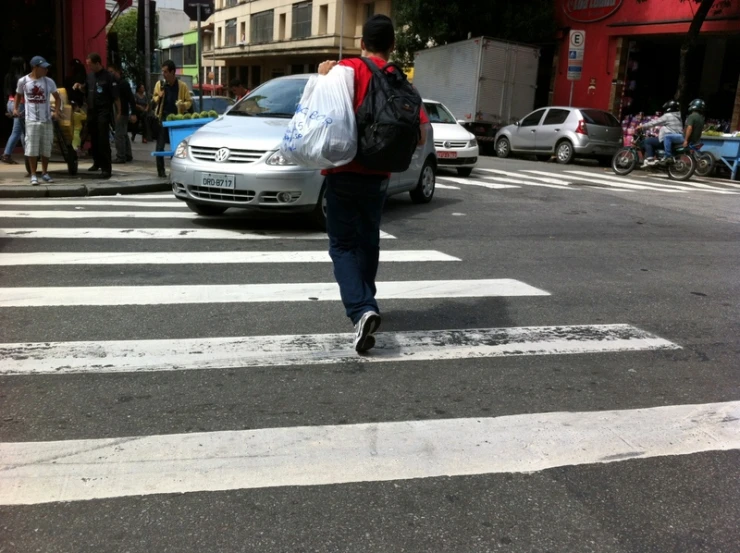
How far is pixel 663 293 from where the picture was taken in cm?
611

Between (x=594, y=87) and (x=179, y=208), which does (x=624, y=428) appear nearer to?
(x=179, y=208)

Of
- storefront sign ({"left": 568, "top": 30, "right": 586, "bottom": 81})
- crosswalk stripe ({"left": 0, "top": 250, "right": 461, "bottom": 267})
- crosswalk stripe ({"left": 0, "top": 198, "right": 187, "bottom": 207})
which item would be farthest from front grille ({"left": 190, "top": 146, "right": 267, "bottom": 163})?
storefront sign ({"left": 568, "top": 30, "right": 586, "bottom": 81})

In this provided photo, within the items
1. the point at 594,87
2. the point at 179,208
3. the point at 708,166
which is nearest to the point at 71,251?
the point at 179,208

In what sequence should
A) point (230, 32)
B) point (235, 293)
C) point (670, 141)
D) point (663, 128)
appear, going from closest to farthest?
point (235, 293)
point (663, 128)
point (670, 141)
point (230, 32)

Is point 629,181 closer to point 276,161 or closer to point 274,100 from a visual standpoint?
point 274,100

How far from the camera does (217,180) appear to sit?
7594 millimetres

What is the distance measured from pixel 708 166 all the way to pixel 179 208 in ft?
43.3

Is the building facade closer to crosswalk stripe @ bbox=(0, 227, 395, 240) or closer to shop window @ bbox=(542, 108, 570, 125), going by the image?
shop window @ bbox=(542, 108, 570, 125)

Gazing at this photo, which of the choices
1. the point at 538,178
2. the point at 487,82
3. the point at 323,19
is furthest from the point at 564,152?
the point at 323,19

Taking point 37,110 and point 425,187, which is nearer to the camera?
point 37,110

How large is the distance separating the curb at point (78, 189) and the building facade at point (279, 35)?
98.2 feet

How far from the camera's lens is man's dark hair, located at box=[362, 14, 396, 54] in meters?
4.18

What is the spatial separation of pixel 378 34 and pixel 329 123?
67cm

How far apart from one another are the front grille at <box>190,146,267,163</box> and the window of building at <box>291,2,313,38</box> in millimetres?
38597
